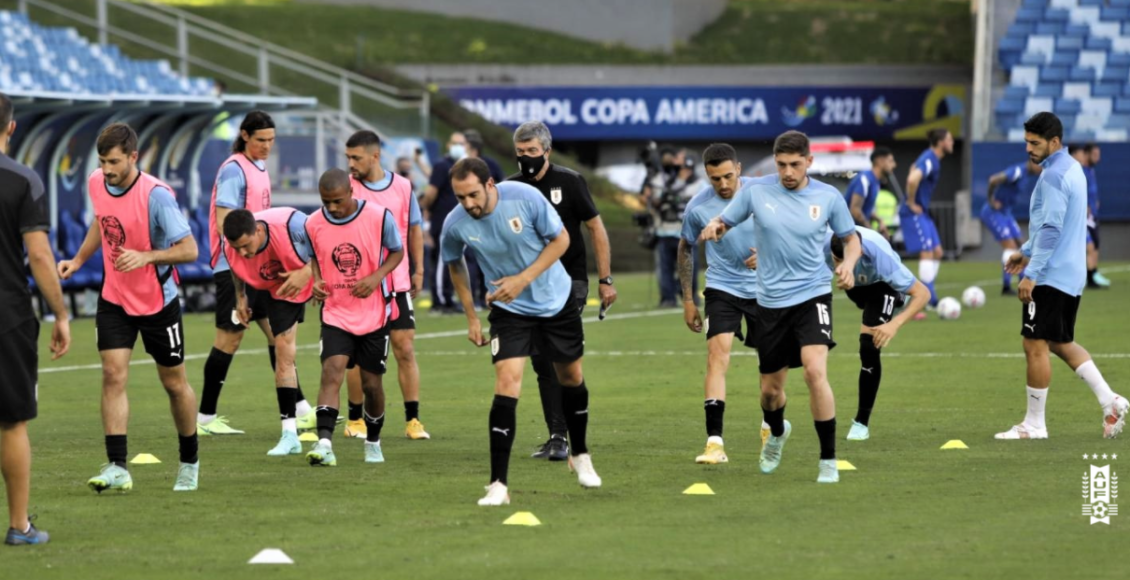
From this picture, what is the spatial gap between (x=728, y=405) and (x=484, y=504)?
16.1 feet

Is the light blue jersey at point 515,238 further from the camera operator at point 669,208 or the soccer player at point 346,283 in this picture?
the camera operator at point 669,208

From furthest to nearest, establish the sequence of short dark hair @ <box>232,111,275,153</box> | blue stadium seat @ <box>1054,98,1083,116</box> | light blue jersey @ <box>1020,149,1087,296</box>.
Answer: blue stadium seat @ <box>1054,98,1083,116</box>, short dark hair @ <box>232,111,275,153</box>, light blue jersey @ <box>1020,149,1087,296</box>

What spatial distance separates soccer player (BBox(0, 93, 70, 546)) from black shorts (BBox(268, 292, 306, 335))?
3387 mm

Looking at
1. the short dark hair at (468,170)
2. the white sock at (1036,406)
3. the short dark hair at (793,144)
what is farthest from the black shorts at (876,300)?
the short dark hair at (468,170)

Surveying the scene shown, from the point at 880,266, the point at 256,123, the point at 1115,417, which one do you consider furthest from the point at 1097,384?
the point at 256,123

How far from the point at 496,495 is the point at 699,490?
112cm

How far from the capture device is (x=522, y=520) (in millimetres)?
8250

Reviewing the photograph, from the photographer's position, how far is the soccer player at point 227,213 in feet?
38.3

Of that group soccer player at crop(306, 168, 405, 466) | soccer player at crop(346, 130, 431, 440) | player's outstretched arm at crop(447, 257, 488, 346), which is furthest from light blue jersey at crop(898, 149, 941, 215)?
player's outstretched arm at crop(447, 257, 488, 346)

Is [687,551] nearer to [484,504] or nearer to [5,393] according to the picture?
[484,504]

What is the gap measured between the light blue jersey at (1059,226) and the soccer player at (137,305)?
518 cm

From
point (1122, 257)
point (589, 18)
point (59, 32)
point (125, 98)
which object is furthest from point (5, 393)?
point (589, 18)

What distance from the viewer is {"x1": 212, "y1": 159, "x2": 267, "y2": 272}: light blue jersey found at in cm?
1173

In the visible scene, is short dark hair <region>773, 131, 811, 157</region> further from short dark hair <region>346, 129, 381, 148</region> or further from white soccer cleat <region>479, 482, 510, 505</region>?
short dark hair <region>346, 129, 381, 148</region>
